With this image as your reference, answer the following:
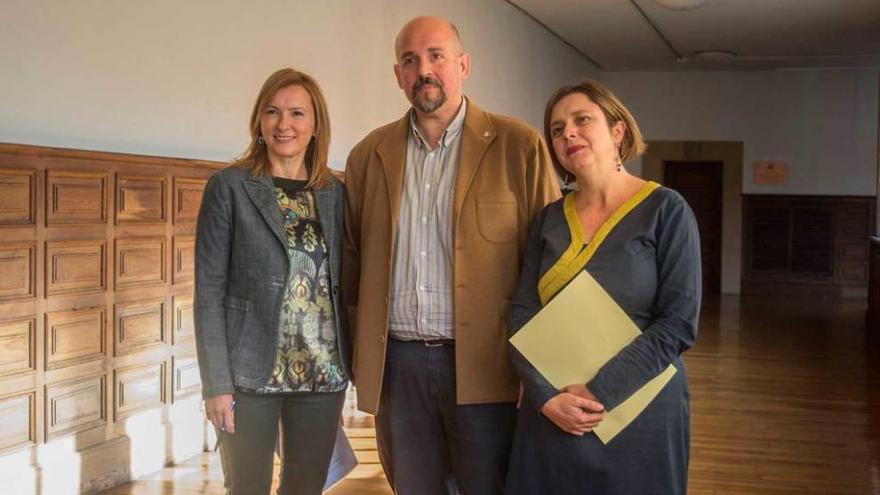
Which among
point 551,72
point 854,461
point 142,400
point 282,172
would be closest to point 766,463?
point 854,461

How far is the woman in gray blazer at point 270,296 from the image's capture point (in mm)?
2285

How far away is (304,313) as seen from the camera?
7.59 ft

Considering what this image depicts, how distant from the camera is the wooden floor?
14.3 ft

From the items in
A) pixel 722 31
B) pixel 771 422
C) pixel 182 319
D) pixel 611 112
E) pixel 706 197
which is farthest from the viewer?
pixel 706 197

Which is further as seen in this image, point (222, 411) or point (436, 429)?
point (436, 429)

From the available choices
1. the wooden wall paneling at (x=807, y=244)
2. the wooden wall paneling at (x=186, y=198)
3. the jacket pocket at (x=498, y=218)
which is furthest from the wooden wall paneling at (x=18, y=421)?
the wooden wall paneling at (x=807, y=244)

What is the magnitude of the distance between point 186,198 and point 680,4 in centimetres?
571

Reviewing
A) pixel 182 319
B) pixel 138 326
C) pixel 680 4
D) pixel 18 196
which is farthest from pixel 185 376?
pixel 680 4

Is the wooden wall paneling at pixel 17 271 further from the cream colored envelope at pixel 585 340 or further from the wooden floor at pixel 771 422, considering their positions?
the cream colored envelope at pixel 585 340

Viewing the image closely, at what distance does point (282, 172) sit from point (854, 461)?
12.3 feet

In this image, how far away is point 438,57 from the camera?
229cm

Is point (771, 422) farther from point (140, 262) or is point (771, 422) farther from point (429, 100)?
point (429, 100)

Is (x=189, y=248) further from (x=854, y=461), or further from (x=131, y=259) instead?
(x=854, y=461)

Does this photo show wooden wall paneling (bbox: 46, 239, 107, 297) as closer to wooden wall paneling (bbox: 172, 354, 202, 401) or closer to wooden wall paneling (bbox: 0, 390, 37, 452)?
wooden wall paneling (bbox: 0, 390, 37, 452)
